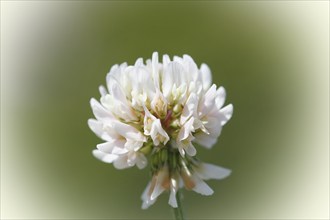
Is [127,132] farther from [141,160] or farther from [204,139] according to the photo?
[204,139]

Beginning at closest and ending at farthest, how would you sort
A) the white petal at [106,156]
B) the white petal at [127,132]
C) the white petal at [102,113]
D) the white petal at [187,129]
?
the white petal at [187,129]
the white petal at [127,132]
the white petal at [102,113]
the white petal at [106,156]

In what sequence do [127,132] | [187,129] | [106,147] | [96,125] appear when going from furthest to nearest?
1. [96,125]
2. [106,147]
3. [127,132]
4. [187,129]

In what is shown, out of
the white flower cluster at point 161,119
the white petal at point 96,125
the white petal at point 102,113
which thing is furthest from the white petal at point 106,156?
the white petal at point 102,113

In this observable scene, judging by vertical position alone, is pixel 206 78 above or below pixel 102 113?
above

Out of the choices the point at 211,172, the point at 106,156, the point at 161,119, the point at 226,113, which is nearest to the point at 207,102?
the point at 226,113

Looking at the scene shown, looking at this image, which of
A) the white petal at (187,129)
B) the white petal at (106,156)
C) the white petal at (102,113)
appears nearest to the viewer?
the white petal at (187,129)

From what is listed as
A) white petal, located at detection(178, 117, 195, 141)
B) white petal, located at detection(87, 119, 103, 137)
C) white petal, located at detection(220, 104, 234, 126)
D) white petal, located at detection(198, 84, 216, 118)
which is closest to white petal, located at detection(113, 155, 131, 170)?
white petal, located at detection(87, 119, 103, 137)

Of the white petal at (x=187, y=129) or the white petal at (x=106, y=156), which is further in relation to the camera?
the white petal at (x=106, y=156)

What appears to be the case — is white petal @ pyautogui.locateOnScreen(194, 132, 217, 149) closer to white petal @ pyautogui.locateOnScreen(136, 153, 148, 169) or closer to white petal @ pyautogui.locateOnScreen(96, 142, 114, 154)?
white petal @ pyautogui.locateOnScreen(136, 153, 148, 169)

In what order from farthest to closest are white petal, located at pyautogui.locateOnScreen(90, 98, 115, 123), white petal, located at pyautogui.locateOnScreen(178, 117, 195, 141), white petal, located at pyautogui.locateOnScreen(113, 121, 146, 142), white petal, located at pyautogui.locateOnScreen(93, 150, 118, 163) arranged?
white petal, located at pyautogui.locateOnScreen(93, 150, 118, 163), white petal, located at pyautogui.locateOnScreen(90, 98, 115, 123), white petal, located at pyautogui.locateOnScreen(113, 121, 146, 142), white petal, located at pyautogui.locateOnScreen(178, 117, 195, 141)

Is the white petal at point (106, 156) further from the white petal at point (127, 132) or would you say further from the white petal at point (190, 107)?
the white petal at point (190, 107)
